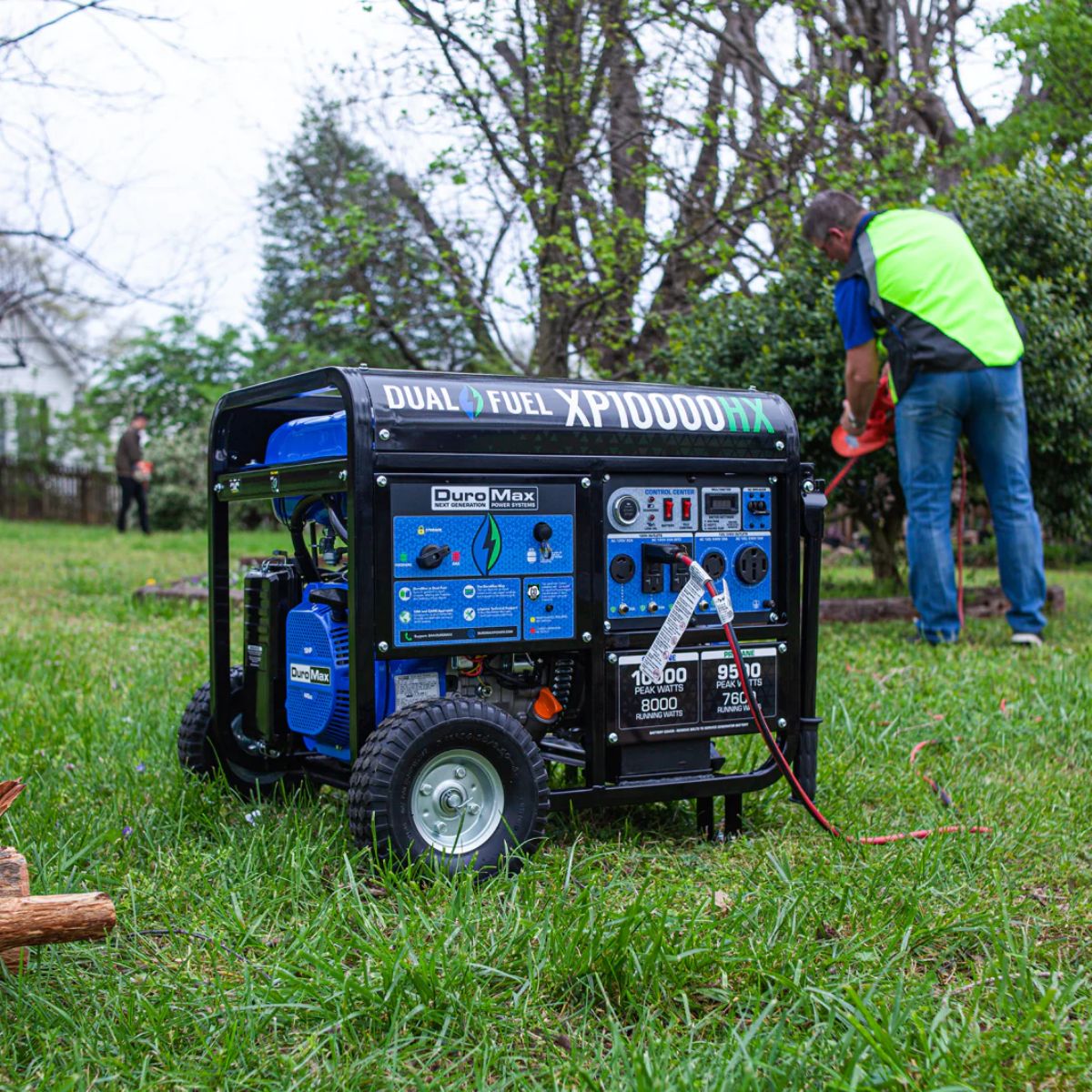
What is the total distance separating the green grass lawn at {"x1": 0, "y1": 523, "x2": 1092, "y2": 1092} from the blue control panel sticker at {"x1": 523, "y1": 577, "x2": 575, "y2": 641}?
509 mm

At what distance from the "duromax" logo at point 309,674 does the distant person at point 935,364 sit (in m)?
3.63

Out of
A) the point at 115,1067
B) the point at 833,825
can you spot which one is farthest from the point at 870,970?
the point at 115,1067

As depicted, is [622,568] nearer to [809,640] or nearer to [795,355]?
[809,640]

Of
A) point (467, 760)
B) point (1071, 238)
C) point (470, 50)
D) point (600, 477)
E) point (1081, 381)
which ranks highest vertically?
point (470, 50)

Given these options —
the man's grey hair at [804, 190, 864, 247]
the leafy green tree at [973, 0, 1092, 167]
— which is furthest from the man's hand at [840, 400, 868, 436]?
the leafy green tree at [973, 0, 1092, 167]

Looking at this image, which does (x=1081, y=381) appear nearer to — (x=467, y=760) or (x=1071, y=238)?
(x=1071, y=238)

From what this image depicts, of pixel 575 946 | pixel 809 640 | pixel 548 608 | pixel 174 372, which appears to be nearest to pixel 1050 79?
pixel 809 640

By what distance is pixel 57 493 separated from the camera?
2856 cm

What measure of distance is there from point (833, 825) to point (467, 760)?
0.99 metres

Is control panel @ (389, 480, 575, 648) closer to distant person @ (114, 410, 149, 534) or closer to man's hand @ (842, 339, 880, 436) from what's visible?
man's hand @ (842, 339, 880, 436)

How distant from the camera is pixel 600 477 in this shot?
292cm

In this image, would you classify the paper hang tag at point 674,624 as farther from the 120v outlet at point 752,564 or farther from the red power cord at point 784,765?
the 120v outlet at point 752,564

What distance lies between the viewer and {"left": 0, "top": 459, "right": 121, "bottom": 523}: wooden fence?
92.6 feet

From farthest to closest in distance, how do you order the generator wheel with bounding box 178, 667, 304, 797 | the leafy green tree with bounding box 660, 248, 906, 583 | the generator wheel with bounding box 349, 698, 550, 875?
1. the leafy green tree with bounding box 660, 248, 906, 583
2. the generator wheel with bounding box 178, 667, 304, 797
3. the generator wheel with bounding box 349, 698, 550, 875
